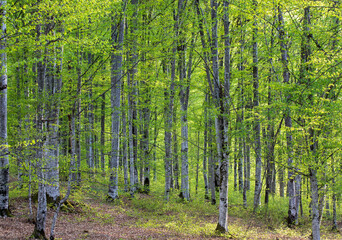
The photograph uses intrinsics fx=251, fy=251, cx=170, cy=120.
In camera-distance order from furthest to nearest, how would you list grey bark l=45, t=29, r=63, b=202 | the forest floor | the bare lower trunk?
1. the bare lower trunk
2. the forest floor
3. grey bark l=45, t=29, r=63, b=202

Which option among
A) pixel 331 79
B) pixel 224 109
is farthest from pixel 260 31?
pixel 224 109

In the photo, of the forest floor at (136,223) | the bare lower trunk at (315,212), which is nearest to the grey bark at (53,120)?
the forest floor at (136,223)

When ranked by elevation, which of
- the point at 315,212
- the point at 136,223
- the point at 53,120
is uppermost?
the point at 53,120

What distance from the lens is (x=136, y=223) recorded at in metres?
10.2

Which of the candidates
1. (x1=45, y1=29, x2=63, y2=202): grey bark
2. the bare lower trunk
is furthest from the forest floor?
the bare lower trunk

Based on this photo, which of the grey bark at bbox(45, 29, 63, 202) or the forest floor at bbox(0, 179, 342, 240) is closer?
the grey bark at bbox(45, 29, 63, 202)

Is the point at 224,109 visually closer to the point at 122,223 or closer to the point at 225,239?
the point at 225,239

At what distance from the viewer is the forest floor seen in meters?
7.58

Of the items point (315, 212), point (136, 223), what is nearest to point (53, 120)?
point (136, 223)

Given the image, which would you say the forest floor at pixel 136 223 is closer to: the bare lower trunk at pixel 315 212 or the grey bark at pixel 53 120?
the grey bark at pixel 53 120

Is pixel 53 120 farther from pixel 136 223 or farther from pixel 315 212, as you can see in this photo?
pixel 315 212

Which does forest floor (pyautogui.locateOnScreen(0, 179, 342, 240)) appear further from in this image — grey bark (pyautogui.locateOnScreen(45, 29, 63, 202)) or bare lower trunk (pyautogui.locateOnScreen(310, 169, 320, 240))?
bare lower trunk (pyautogui.locateOnScreen(310, 169, 320, 240))

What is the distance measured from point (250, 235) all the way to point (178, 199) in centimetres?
632

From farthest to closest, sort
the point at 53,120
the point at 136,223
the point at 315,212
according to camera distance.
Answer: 1. the point at 136,223
2. the point at 315,212
3. the point at 53,120
